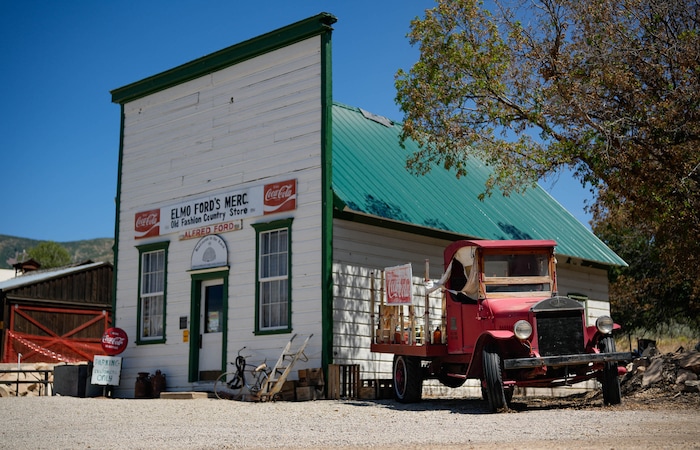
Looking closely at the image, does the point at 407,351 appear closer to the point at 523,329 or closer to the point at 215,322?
the point at 523,329

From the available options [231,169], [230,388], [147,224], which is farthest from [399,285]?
[147,224]

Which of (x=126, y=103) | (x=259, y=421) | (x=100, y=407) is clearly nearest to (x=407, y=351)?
(x=259, y=421)

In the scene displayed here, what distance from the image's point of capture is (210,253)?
1777 centimetres

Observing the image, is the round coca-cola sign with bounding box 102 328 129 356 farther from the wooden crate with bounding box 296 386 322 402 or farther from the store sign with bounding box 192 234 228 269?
the wooden crate with bounding box 296 386 322 402

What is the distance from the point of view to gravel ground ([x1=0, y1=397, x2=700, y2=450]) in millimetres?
8273

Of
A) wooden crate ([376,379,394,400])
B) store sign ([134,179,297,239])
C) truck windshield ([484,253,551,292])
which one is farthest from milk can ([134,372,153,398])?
truck windshield ([484,253,551,292])

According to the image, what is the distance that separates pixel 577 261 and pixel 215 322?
10496mm

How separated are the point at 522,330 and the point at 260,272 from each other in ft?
22.5

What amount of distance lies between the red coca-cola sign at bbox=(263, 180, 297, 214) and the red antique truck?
377cm

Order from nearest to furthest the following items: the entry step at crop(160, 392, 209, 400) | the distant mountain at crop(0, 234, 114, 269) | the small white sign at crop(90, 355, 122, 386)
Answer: the entry step at crop(160, 392, 209, 400)
the small white sign at crop(90, 355, 122, 386)
the distant mountain at crop(0, 234, 114, 269)

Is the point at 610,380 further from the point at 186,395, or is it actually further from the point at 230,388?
the point at 186,395

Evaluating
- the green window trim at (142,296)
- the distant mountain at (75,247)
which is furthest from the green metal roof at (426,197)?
the distant mountain at (75,247)

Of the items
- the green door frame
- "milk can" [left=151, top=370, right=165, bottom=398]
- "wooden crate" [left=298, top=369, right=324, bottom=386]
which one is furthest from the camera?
"milk can" [left=151, top=370, right=165, bottom=398]

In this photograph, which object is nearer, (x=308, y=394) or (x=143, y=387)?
(x=308, y=394)
